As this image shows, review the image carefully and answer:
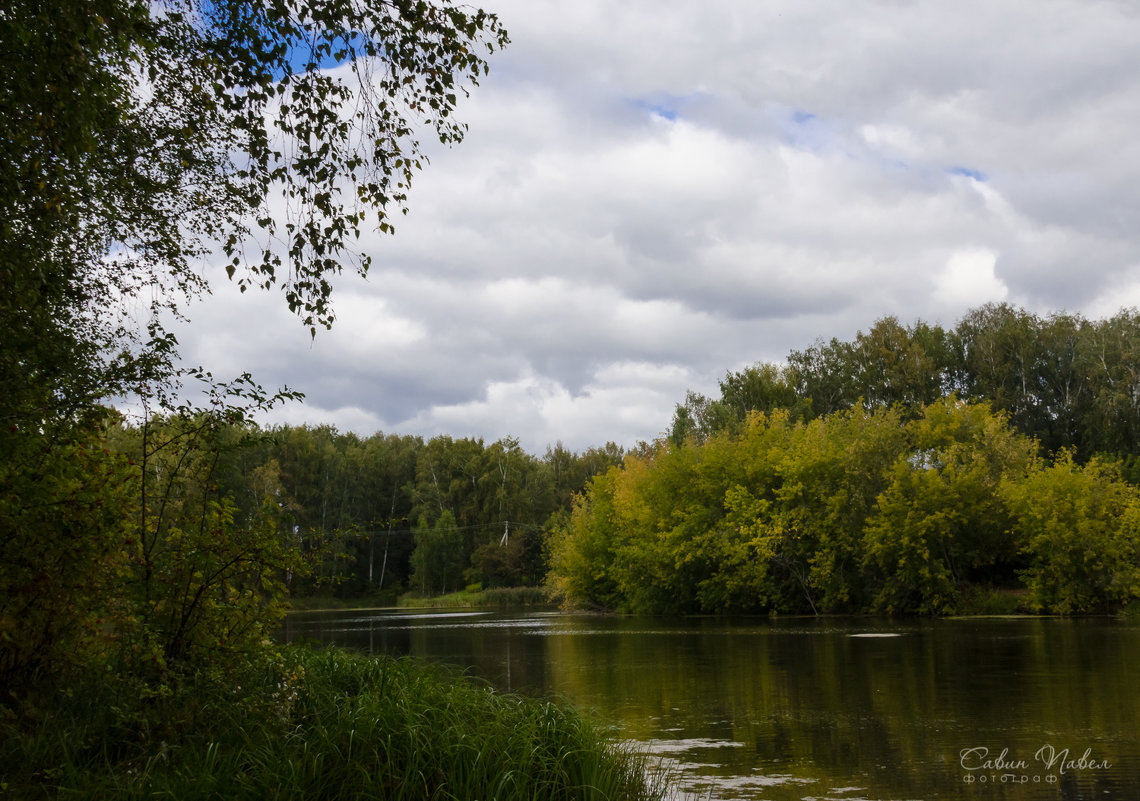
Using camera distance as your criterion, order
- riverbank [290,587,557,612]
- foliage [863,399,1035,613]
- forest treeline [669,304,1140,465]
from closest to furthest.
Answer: foliage [863,399,1035,613] → forest treeline [669,304,1140,465] → riverbank [290,587,557,612]

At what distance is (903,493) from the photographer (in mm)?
42562

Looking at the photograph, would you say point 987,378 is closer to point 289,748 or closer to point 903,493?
point 903,493

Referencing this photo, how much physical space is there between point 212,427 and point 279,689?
2.49m

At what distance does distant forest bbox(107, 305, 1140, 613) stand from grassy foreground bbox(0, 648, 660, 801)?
1.49 meters

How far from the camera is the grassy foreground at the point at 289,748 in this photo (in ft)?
22.2

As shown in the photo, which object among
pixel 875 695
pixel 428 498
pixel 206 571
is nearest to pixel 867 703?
pixel 875 695

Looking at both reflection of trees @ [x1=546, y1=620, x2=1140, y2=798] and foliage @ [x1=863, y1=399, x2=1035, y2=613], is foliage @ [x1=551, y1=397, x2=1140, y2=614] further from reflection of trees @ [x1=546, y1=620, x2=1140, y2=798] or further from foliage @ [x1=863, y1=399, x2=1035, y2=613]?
reflection of trees @ [x1=546, y1=620, x2=1140, y2=798]

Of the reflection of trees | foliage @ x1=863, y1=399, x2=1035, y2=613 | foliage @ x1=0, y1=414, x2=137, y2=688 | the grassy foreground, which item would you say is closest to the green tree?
foliage @ x1=863, y1=399, x2=1035, y2=613

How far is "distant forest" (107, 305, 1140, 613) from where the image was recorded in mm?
38406

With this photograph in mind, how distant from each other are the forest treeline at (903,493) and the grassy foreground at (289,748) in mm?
35244

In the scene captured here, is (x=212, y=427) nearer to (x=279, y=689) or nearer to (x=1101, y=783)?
(x=279, y=689)

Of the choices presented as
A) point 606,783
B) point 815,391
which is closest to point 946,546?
point 815,391

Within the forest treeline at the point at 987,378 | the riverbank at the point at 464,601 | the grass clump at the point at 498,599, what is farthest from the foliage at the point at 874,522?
the riverbank at the point at 464,601

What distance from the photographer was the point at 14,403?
697 centimetres
